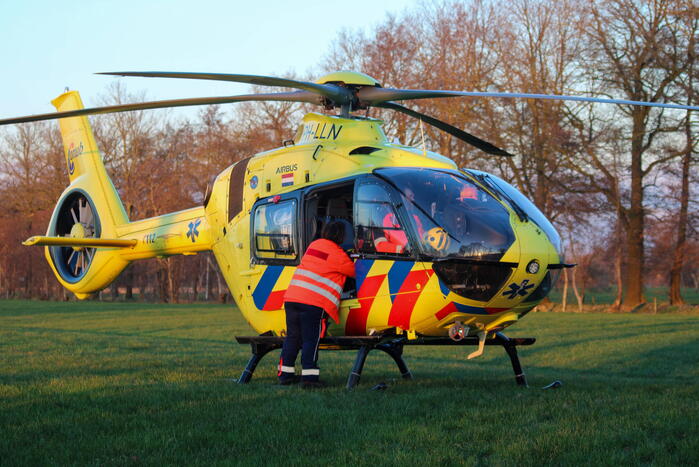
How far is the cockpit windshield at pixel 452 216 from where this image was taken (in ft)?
26.7

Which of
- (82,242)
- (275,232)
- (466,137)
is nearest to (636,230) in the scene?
(466,137)

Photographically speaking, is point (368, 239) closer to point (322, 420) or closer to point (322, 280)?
point (322, 280)

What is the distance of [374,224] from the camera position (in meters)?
8.84

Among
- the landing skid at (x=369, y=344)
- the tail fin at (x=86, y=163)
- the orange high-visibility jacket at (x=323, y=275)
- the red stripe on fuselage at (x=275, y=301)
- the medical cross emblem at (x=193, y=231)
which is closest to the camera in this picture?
the landing skid at (x=369, y=344)

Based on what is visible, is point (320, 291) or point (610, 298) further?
point (610, 298)

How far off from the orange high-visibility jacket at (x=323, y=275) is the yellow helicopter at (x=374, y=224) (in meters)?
0.19

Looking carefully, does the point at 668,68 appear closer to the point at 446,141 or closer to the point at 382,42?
the point at 446,141

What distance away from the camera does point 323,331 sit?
367 inches

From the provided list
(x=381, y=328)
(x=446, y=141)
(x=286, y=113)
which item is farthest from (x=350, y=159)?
(x=286, y=113)

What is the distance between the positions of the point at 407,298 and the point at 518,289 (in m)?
1.28

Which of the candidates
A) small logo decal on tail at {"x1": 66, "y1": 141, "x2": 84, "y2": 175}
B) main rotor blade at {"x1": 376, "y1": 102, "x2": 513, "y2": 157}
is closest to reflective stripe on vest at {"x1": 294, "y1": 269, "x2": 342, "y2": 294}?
main rotor blade at {"x1": 376, "y1": 102, "x2": 513, "y2": 157}

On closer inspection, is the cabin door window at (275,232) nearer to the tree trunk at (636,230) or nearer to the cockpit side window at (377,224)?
the cockpit side window at (377,224)

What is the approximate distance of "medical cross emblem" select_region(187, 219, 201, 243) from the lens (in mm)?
12341

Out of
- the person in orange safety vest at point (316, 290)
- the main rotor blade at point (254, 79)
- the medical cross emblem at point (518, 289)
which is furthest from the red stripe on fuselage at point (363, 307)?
the main rotor blade at point (254, 79)
